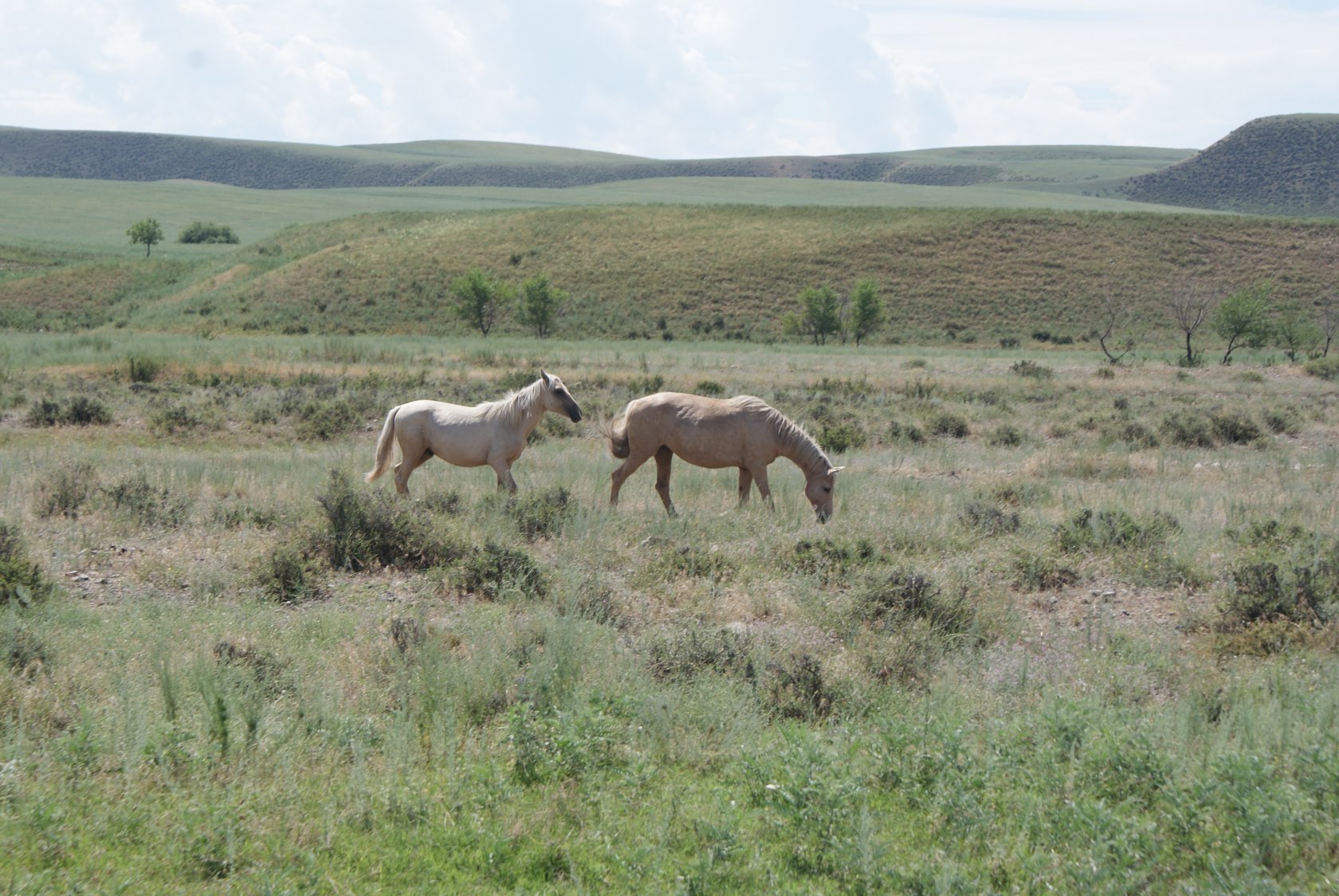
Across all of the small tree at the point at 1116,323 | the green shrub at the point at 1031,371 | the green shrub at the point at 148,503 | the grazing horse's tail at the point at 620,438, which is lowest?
the small tree at the point at 1116,323

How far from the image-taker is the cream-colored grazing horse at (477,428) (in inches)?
477

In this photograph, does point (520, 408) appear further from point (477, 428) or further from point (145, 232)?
point (145, 232)

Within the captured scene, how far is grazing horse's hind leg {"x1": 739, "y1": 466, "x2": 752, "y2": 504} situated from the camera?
1229 cm

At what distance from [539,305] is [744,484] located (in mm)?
48910

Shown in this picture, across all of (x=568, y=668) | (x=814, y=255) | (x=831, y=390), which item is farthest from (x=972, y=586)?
(x=814, y=255)

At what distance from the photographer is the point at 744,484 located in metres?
12.5

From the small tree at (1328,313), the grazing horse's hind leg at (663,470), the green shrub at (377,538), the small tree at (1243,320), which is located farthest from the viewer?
the small tree at (1328,313)

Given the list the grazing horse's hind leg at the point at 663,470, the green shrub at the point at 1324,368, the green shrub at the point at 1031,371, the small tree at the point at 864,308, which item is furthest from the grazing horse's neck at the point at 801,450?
the small tree at the point at 864,308

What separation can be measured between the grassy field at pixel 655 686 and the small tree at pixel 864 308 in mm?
46628

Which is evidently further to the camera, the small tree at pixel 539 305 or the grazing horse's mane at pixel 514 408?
the small tree at pixel 539 305

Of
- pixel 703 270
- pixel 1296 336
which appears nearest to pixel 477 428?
pixel 1296 336

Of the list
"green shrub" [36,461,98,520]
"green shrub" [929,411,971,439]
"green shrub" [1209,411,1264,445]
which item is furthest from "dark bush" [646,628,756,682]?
"green shrub" [1209,411,1264,445]

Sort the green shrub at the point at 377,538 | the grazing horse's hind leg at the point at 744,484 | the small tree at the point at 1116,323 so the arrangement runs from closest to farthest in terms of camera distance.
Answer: the green shrub at the point at 377,538 → the grazing horse's hind leg at the point at 744,484 → the small tree at the point at 1116,323

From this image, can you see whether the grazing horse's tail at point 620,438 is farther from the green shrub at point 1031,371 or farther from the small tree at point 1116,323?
the small tree at point 1116,323
